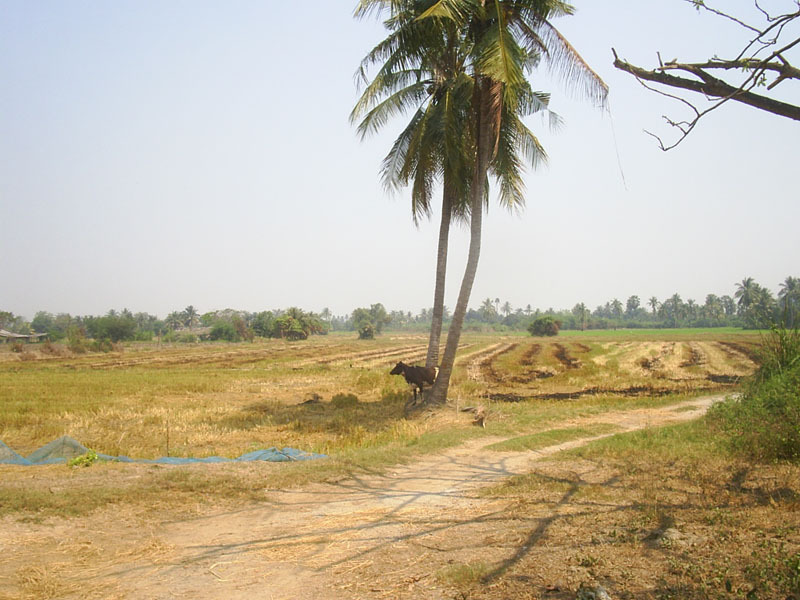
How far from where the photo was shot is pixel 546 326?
3278 inches

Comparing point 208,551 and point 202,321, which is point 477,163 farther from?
point 202,321

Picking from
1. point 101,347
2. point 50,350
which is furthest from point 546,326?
point 50,350

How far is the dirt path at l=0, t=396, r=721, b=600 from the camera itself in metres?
3.90

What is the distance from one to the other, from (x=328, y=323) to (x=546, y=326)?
239 feet

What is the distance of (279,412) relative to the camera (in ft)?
49.8

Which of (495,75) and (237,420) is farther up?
(495,75)

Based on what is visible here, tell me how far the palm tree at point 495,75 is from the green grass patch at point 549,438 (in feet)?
11.8

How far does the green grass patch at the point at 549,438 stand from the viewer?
365 inches

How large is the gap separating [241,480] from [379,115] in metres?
10.8

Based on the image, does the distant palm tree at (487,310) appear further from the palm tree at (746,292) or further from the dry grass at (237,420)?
the dry grass at (237,420)

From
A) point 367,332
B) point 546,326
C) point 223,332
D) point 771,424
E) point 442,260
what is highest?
point 442,260

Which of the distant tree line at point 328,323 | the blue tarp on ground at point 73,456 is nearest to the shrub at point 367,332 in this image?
the distant tree line at point 328,323

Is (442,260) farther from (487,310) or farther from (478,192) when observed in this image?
(487,310)

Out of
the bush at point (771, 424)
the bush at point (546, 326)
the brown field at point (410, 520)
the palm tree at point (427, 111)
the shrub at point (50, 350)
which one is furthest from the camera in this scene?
the bush at point (546, 326)
